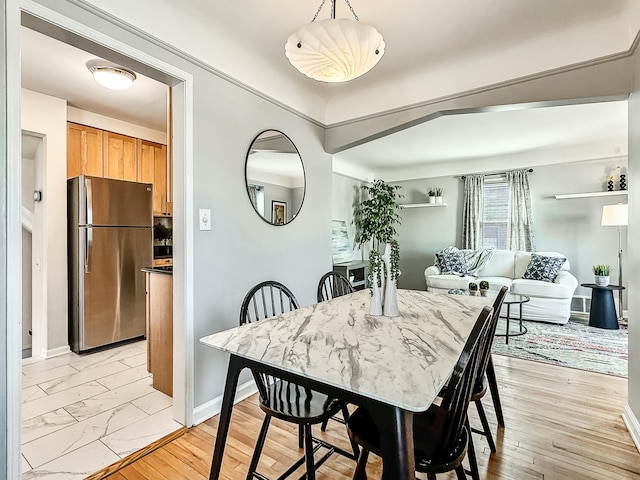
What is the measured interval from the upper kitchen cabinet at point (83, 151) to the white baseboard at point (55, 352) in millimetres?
1765

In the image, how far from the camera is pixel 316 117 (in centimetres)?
317

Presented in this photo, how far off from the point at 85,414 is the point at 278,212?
6.43 ft

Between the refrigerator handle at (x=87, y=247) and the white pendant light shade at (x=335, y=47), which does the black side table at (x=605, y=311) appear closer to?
the white pendant light shade at (x=335, y=47)

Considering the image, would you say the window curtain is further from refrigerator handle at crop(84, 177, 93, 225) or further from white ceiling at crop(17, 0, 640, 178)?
refrigerator handle at crop(84, 177, 93, 225)

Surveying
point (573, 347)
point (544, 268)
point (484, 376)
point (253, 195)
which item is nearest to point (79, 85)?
point (253, 195)

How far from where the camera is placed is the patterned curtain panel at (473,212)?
585 cm

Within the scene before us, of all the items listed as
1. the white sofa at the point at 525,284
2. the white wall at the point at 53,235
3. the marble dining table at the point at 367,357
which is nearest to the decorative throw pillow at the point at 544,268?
the white sofa at the point at 525,284

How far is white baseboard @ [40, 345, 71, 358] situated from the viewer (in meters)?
3.21

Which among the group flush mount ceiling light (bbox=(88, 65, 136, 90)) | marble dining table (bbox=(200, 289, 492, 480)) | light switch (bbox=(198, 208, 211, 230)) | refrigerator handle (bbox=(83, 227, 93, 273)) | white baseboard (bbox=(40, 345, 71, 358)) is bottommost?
white baseboard (bbox=(40, 345, 71, 358))

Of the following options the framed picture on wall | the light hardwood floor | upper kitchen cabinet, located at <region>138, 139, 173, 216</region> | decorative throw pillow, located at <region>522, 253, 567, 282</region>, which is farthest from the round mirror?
decorative throw pillow, located at <region>522, 253, 567, 282</region>

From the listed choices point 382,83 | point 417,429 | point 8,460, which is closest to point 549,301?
point 382,83

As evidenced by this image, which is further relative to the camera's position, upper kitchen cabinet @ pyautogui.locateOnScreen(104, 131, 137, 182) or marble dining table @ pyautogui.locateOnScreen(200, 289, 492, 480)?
upper kitchen cabinet @ pyautogui.locateOnScreen(104, 131, 137, 182)

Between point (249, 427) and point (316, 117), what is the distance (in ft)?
8.71

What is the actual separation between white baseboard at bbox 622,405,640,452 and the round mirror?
2640mm
